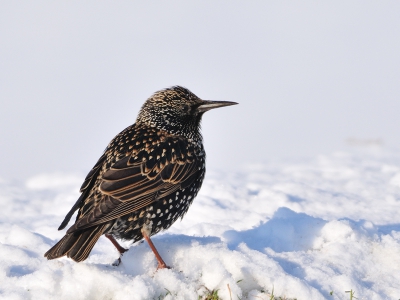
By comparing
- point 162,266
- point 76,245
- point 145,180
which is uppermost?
point 145,180

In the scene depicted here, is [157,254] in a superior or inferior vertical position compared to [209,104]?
inferior

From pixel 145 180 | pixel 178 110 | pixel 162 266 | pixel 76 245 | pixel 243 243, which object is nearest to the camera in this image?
pixel 76 245

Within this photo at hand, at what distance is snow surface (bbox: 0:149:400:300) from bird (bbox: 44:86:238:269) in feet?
0.54

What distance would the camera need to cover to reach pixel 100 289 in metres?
4.77

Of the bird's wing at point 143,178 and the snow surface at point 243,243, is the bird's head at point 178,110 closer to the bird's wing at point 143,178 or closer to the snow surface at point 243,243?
the bird's wing at point 143,178

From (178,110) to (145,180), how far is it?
1.10 metres

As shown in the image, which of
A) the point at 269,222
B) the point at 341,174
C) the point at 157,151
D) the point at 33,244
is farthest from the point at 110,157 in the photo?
the point at 341,174

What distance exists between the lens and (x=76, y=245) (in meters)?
5.01

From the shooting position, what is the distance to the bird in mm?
5133

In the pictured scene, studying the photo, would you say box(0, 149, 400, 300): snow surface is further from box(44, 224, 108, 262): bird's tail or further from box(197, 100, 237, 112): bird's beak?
box(197, 100, 237, 112): bird's beak

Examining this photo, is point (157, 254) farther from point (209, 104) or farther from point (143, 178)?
point (209, 104)

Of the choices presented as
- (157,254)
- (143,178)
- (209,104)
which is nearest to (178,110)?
(209,104)

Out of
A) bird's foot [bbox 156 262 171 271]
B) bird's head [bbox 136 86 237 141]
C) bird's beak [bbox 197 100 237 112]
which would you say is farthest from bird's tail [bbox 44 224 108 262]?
bird's beak [bbox 197 100 237 112]

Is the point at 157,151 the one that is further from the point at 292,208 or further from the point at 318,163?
the point at 318,163
